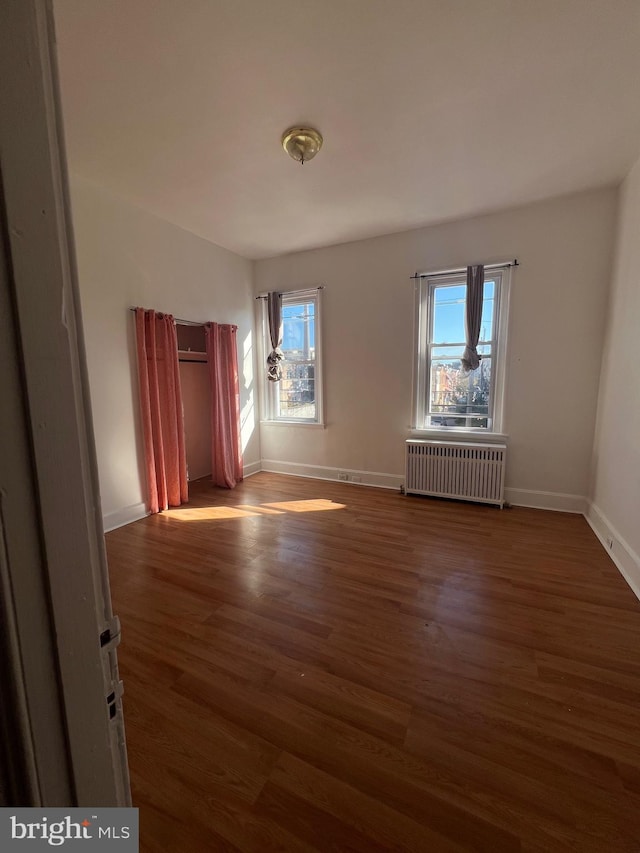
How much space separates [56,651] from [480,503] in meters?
3.98

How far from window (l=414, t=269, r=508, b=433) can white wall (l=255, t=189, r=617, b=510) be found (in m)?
0.13

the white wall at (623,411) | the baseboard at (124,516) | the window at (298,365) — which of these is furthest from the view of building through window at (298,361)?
the white wall at (623,411)

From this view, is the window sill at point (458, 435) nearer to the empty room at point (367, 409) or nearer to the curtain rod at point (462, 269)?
the empty room at point (367, 409)

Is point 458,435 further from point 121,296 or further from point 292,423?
point 121,296

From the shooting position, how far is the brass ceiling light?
2.28 metres

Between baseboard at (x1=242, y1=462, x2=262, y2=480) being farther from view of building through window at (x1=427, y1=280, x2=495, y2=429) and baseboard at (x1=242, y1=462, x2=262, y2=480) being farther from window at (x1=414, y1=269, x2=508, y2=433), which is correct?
view of building through window at (x1=427, y1=280, x2=495, y2=429)

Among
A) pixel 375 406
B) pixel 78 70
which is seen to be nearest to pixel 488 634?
pixel 375 406

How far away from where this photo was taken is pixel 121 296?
324cm

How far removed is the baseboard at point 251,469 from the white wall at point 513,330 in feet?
3.70

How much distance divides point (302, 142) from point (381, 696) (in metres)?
3.25

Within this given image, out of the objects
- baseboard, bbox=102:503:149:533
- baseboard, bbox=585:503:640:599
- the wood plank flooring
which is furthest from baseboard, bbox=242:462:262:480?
baseboard, bbox=585:503:640:599

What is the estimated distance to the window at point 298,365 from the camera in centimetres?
461

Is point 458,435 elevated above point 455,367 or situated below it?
below

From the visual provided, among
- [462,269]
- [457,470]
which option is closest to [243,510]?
[457,470]
